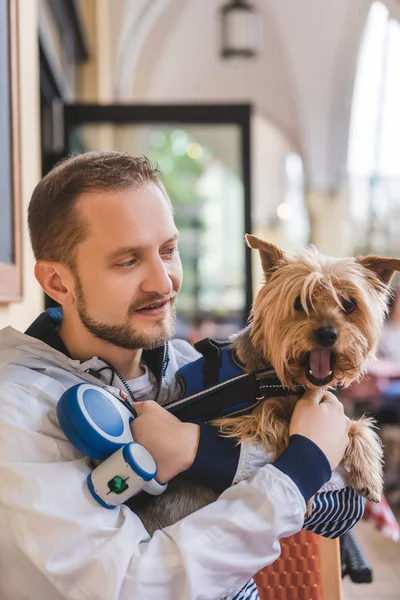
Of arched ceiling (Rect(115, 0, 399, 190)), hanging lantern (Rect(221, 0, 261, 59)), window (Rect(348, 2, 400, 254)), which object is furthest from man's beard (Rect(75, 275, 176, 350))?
window (Rect(348, 2, 400, 254))

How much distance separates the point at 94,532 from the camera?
0.94 m

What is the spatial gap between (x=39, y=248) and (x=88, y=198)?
0.53ft

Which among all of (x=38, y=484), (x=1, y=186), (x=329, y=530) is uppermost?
(x=1, y=186)

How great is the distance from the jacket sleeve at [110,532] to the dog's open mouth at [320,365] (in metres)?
0.32

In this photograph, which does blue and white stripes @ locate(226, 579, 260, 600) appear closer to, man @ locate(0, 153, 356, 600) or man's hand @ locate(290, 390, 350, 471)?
man @ locate(0, 153, 356, 600)

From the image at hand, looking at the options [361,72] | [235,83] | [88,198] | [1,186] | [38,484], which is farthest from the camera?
[235,83]

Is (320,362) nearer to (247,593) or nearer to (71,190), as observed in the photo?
(247,593)

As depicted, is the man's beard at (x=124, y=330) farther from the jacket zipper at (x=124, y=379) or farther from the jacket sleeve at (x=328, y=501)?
the jacket sleeve at (x=328, y=501)

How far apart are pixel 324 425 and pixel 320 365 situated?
196 millimetres

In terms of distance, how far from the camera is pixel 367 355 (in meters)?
1.37

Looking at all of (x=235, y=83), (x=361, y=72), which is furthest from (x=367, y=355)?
(x=235, y=83)

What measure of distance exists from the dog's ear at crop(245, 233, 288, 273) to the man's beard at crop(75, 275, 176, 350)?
26 centimetres

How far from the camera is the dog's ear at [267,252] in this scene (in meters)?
1.36

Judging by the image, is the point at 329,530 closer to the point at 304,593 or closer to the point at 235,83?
the point at 304,593
